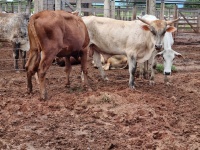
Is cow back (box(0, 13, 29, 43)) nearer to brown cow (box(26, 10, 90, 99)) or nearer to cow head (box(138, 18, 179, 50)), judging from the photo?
brown cow (box(26, 10, 90, 99))

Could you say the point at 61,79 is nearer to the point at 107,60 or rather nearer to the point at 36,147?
the point at 107,60

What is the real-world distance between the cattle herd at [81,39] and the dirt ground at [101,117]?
44 cm

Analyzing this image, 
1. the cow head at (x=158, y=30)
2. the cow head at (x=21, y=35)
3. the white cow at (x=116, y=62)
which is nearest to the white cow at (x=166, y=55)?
the cow head at (x=158, y=30)

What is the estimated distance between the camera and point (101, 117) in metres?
6.20

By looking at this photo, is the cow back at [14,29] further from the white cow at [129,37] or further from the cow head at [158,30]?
the cow head at [158,30]

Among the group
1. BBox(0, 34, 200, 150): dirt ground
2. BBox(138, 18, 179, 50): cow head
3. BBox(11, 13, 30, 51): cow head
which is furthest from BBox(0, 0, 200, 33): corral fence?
BBox(0, 34, 200, 150): dirt ground

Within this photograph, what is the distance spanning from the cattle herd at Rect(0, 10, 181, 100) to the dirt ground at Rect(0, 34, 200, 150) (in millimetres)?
436

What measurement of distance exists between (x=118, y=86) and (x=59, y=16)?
2.18 meters

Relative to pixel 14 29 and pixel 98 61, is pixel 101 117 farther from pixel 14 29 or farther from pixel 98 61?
pixel 14 29

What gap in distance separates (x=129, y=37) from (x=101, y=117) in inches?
113

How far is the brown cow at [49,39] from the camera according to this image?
677 centimetres

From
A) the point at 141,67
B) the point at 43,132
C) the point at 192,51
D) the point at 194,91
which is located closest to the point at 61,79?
the point at 141,67

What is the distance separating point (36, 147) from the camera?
502 cm

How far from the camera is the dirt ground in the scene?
17.0 ft
